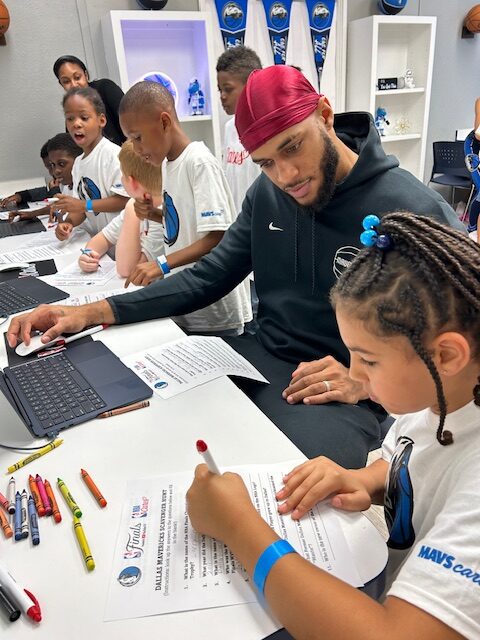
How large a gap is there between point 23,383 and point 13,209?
2.52 metres

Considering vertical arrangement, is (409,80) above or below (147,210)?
above

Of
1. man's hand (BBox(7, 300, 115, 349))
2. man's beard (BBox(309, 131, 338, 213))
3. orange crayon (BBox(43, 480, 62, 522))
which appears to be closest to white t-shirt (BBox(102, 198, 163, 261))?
man's hand (BBox(7, 300, 115, 349))

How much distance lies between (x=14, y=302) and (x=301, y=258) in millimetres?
922

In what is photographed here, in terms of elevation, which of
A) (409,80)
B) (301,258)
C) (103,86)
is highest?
(103,86)

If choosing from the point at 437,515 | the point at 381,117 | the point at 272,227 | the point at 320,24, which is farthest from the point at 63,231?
the point at 381,117

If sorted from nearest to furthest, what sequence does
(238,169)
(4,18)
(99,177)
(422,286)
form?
(422,286) < (99,177) < (238,169) < (4,18)

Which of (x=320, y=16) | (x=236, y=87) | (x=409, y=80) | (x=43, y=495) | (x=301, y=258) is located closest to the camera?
(x=43, y=495)

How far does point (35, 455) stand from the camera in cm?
84

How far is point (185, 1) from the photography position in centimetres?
349

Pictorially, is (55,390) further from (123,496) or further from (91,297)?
(91,297)

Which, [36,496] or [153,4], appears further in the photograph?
[153,4]

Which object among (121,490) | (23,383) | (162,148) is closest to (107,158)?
(162,148)

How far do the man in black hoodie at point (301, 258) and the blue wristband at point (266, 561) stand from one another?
426mm

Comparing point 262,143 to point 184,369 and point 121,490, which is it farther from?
point 121,490
